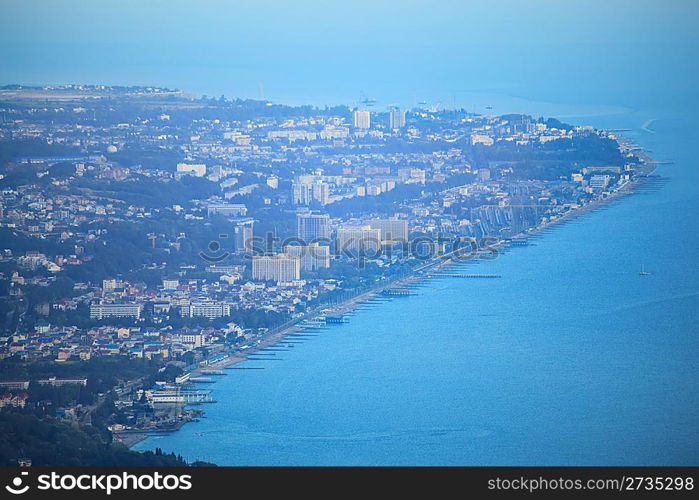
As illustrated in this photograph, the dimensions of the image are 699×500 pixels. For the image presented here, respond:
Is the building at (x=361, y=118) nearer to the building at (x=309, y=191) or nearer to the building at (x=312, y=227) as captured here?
the building at (x=309, y=191)

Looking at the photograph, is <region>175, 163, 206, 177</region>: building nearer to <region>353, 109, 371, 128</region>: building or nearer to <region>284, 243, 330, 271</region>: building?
<region>284, 243, 330, 271</region>: building

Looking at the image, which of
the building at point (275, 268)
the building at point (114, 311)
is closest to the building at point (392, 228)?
the building at point (275, 268)

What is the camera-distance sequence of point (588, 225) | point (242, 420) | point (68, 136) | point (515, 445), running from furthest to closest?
point (68, 136), point (588, 225), point (242, 420), point (515, 445)

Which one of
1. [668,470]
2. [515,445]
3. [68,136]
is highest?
[68,136]

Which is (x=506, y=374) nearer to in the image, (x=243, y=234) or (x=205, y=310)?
(x=205, y=310)

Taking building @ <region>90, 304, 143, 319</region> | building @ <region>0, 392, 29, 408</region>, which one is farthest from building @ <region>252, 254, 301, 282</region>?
building @ <region>0, 392, 29, 408</region>

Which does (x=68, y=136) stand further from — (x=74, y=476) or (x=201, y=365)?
(x=74, y=476)

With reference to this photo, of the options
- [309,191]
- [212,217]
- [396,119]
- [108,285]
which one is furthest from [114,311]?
[396,119]

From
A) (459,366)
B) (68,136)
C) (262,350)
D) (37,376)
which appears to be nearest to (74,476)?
(37,376)
